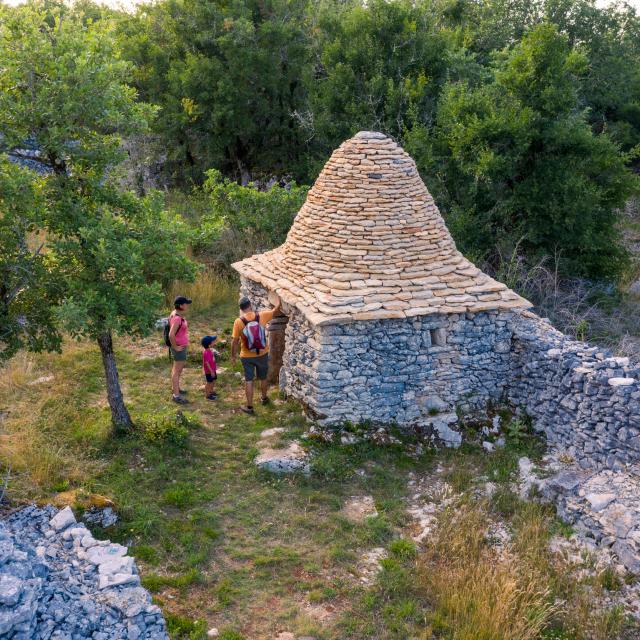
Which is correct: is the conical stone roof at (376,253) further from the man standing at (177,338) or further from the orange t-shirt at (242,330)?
the man standing at (177,338)

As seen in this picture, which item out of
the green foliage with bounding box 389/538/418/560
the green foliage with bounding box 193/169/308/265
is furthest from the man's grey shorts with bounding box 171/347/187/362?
the green foliage with bounding box 193/169/308/265

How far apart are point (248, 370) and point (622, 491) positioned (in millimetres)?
4750

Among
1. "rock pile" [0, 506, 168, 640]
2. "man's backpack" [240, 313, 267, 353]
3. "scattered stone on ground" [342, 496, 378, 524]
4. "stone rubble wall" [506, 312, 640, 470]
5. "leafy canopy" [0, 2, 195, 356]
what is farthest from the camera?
"man's backpack" [240, 313, 267, 353]

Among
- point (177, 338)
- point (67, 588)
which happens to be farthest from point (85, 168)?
point (67, 588)

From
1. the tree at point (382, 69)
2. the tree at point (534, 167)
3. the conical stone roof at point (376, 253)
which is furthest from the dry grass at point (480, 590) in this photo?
the tree at point (382, 69)

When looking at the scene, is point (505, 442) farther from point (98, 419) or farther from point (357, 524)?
point (98, 419)

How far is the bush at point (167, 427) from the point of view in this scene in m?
7.45

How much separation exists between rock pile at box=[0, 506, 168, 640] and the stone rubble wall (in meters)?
A: 5.24

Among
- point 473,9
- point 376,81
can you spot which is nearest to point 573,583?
point 376,81

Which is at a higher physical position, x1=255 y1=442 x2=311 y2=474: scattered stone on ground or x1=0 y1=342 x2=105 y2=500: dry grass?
x1=0 y1=342 x2=105 y2=500: dry grass

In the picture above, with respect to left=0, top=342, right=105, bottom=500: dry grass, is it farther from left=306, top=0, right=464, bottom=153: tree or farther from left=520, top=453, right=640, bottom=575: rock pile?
left=306, top=0, right=464, bottom=153: tree

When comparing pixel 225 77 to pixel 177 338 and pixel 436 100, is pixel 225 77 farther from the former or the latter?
pixel 177 338

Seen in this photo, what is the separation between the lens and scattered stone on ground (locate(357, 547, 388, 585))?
225 inches

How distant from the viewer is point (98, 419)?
25.8 feet
